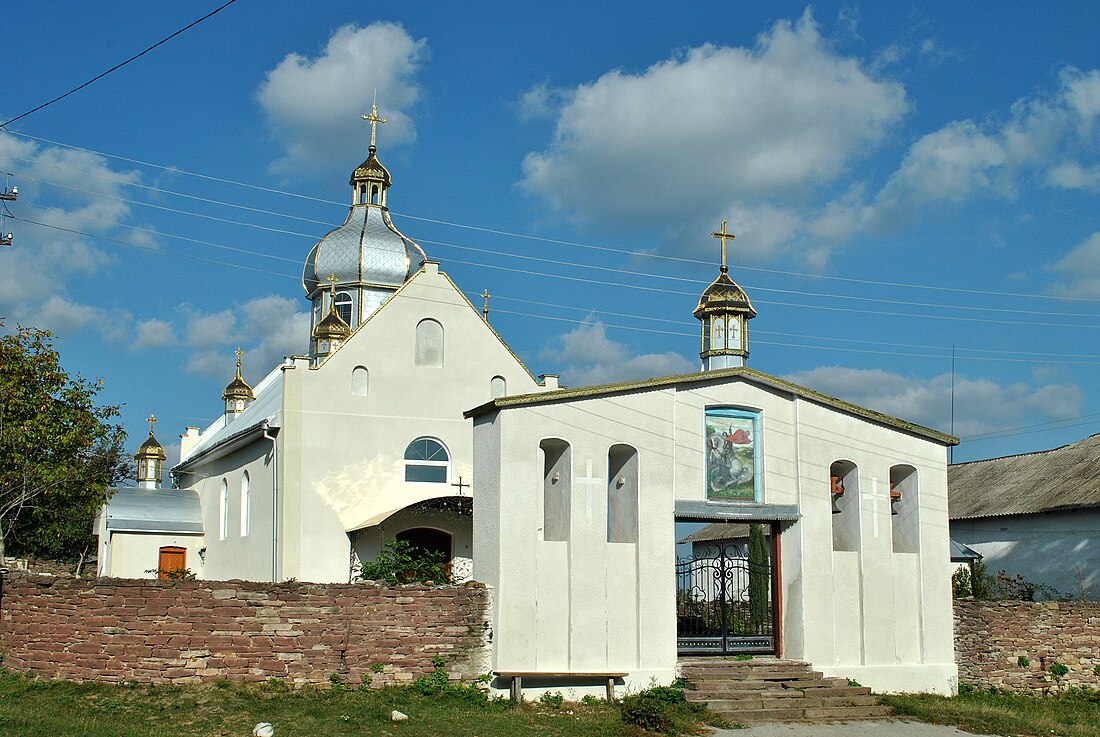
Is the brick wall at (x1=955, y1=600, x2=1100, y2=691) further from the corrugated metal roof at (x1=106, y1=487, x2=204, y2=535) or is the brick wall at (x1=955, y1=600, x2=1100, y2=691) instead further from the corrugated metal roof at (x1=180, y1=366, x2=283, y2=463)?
the corrugated metal roof at (x1=106, y1=487, x2=204, y2=535)

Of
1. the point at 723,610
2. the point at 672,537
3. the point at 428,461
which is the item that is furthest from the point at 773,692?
the point at 428,461

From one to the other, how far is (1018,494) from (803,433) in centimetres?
1528

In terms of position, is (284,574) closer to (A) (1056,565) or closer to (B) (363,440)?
(B) (363,440)

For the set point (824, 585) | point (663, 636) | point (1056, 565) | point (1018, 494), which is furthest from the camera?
point (1018, 494)

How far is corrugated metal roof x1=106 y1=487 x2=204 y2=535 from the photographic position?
109 feet

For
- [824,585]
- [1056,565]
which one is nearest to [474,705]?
[824,585]

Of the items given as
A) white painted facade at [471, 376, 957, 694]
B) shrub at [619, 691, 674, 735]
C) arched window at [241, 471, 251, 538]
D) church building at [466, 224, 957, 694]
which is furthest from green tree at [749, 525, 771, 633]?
arched window at [241, 471, 251, 538]

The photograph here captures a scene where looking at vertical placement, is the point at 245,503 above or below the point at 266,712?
above

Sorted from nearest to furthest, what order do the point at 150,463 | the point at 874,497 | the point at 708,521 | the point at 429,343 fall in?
1. the point at 708,521
2. the point at 874,497
3. the point at 429,343
4. the point at 150,463

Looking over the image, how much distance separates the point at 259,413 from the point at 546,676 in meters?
15.7

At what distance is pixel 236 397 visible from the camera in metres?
39.2

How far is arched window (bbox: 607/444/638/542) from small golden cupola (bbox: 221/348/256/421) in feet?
70.6

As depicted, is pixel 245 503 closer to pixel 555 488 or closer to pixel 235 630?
pixel 555 488

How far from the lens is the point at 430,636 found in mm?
17625
